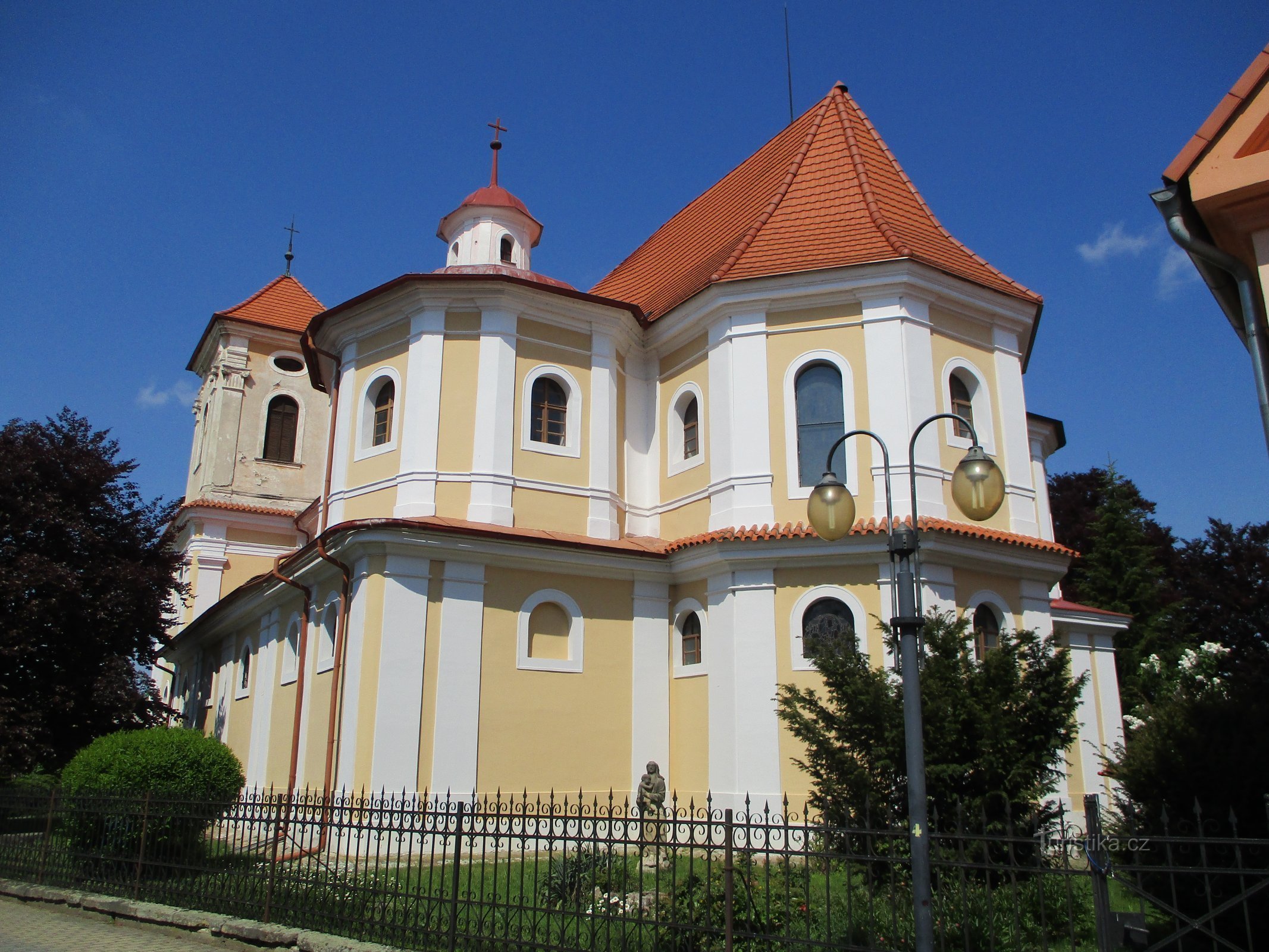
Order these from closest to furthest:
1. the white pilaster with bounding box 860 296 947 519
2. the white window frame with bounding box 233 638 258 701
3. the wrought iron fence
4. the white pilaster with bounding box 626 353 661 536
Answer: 1. the wrought iron fence
2. the white pilaster with bounding box 860 296 947 519
3. the white pilaster with bounding box 626 353 661 536
4. the white window frame with bounding box 233 638 258 701

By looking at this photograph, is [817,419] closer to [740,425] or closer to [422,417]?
[740,425]

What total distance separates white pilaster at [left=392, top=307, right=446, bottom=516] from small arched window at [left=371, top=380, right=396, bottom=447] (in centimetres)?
71

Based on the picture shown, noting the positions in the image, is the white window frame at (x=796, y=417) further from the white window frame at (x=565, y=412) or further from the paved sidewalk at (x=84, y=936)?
the paved sidewalk at (x=84, y=936)

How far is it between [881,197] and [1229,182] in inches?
450

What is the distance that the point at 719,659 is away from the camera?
15430mm

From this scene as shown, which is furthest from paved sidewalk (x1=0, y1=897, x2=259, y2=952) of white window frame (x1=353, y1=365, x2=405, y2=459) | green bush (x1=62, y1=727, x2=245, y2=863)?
white window frame (x1=353, y1=365, x2=405, y2=459)

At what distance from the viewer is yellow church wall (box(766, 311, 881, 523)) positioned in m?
15.6

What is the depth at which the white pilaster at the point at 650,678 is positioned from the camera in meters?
16.0

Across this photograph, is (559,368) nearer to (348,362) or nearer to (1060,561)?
(348,362)

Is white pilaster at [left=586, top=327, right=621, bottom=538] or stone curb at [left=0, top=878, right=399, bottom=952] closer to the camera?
stone curb at [left=0, top=878, right=399, bottom=952]

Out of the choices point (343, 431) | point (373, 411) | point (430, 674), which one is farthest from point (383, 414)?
point (430, 674)

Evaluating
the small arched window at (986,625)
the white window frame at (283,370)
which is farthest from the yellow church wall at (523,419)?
the white window frame at (283,370)

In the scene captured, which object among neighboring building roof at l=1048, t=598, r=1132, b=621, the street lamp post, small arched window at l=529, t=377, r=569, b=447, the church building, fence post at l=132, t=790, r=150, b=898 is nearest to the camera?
the street lamp post

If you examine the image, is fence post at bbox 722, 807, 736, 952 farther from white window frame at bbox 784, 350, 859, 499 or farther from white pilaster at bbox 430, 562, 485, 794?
white window frame at bbox 784, 350, 859, 499
